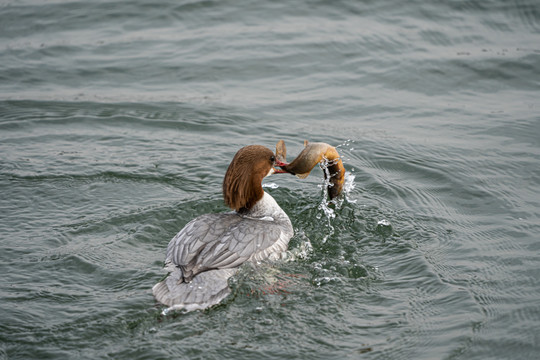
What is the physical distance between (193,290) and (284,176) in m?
3.11

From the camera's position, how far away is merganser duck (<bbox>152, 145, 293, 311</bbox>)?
18.0 feet

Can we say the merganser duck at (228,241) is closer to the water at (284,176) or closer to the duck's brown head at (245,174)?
the duck's brown head at (245,174)

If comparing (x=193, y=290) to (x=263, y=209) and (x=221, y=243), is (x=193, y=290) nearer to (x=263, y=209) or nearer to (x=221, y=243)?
(x=221, y=243)

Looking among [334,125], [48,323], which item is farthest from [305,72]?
[48,323]

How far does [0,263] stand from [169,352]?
7.49 ft

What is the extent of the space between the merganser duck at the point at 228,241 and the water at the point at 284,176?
0.60 feet

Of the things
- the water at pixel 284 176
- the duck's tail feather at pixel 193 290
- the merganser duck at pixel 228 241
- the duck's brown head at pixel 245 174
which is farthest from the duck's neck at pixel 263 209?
the duck's tail feather at pixel 193 290

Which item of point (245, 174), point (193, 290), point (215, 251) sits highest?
point (245, 174)

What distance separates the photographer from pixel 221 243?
237 inches

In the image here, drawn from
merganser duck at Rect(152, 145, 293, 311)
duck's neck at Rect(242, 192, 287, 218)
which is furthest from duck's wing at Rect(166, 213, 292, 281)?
duck's neck at Rect(242, 192, 287, 218)

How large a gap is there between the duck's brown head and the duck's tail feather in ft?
3.31

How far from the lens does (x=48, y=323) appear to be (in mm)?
5031

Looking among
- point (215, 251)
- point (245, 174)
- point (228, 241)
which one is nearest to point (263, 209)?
point (245, 174)

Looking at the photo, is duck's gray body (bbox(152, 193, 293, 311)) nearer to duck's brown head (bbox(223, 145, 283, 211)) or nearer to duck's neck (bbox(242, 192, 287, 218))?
duck's neck (bbox(242, 192, 287, 218))
